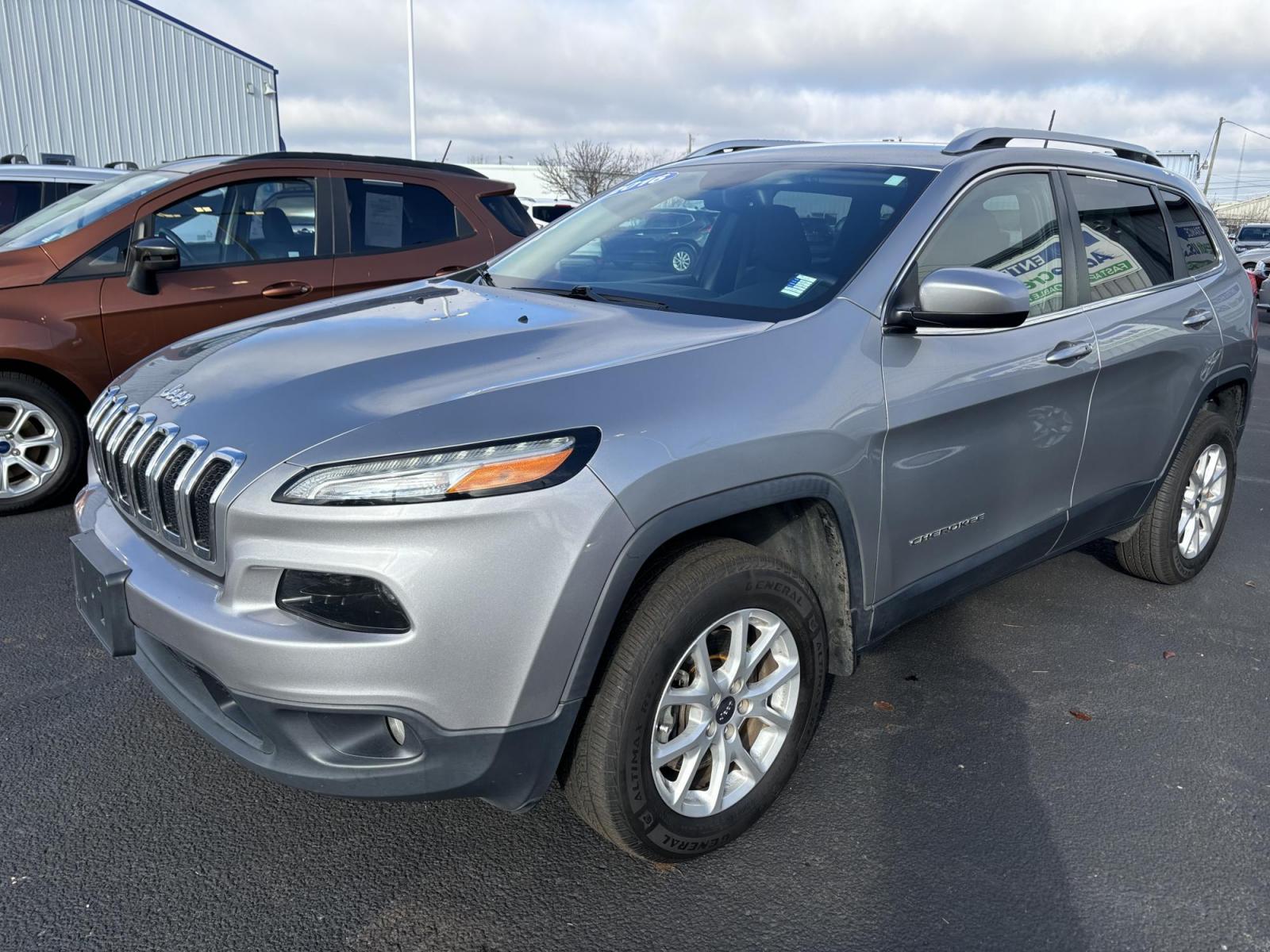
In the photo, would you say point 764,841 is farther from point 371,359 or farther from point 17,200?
point 17,200

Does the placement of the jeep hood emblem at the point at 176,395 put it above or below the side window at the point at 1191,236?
below

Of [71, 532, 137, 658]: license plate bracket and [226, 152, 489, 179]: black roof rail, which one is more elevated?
[226, 152, 489, 179]: black roof rail

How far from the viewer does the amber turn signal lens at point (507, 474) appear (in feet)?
6.49

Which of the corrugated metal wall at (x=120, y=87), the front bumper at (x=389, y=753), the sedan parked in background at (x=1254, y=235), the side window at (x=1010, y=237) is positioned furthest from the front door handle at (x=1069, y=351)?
the sedan parked in background at (x=1254, y=235)

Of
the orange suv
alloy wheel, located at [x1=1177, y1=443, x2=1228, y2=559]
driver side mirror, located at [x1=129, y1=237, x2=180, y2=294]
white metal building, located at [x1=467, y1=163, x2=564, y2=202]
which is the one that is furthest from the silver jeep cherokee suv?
white metal building, located at [x1=467, y1=163, x2=564, y2=202]

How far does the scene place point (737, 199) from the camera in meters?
3.38

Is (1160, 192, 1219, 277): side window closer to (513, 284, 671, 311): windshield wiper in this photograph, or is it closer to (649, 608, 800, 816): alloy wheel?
(513, 284, 671, 311): windshield wiper

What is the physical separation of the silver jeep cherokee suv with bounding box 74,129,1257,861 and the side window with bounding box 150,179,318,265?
236 cm

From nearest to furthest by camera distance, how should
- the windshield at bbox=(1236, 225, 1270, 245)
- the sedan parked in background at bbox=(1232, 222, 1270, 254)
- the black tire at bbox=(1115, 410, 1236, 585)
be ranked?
the black tire at bbox=(1115, 410, 1236, 585)
the sedan parked in background at bbox=(1232, 222, 1270, 254)
the windshield at bbox=(1236, 225, 1270, 245)

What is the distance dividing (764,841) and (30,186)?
24.6ft

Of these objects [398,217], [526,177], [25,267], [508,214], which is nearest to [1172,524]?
[508,214]

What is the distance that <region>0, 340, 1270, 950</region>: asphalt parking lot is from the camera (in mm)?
2277

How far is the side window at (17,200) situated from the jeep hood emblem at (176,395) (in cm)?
609

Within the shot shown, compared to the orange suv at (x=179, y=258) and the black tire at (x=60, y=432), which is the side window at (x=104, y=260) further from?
the black tire at (x=60, y=432)
